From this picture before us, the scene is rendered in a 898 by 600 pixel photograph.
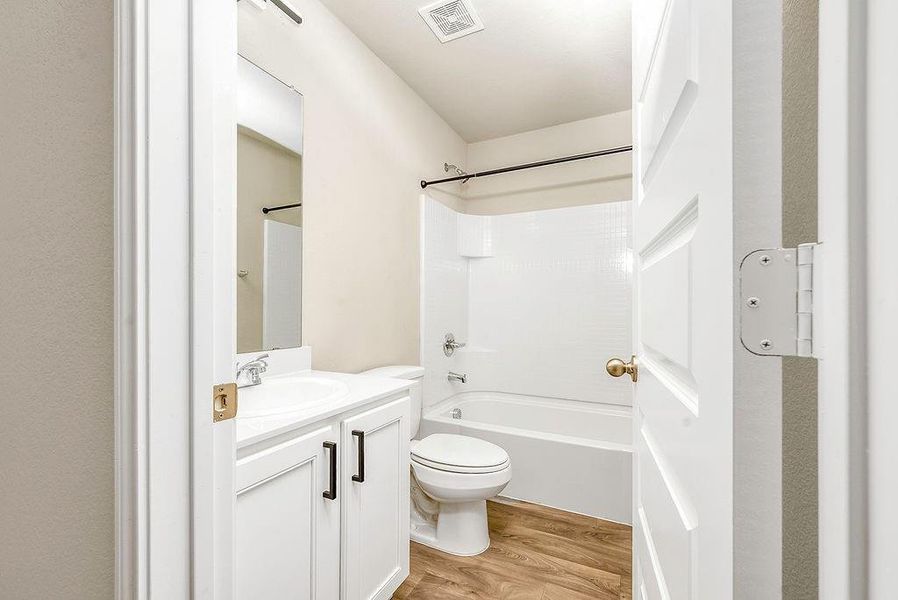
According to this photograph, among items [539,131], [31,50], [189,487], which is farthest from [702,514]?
[539,131]

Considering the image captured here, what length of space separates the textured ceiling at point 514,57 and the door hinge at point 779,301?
75.0 inches

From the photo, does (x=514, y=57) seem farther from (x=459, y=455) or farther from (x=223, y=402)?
(x=223, y=402)

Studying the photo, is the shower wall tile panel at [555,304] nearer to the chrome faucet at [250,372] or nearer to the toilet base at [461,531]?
the toilet base at [461,531]

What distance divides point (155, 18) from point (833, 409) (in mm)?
807

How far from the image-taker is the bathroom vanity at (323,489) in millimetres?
963

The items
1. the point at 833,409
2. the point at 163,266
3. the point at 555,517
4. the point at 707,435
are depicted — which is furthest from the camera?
the point at 555,517

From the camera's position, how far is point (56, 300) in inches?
26.0

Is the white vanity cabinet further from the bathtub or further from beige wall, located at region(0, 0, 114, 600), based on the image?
the bathtub

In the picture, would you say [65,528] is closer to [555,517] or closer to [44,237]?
[44,237]

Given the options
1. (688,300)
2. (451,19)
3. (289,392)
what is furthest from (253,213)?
(688,300)

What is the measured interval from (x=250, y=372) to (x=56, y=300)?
0.82m

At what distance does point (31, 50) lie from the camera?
71cm

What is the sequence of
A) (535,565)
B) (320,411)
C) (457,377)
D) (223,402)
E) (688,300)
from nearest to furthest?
(688,300) → (223,402) → (320,411) → (535,565) → (457,377)

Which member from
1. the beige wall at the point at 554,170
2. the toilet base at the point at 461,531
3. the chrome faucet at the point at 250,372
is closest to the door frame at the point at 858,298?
the chrome faucet at the point at 250,372
